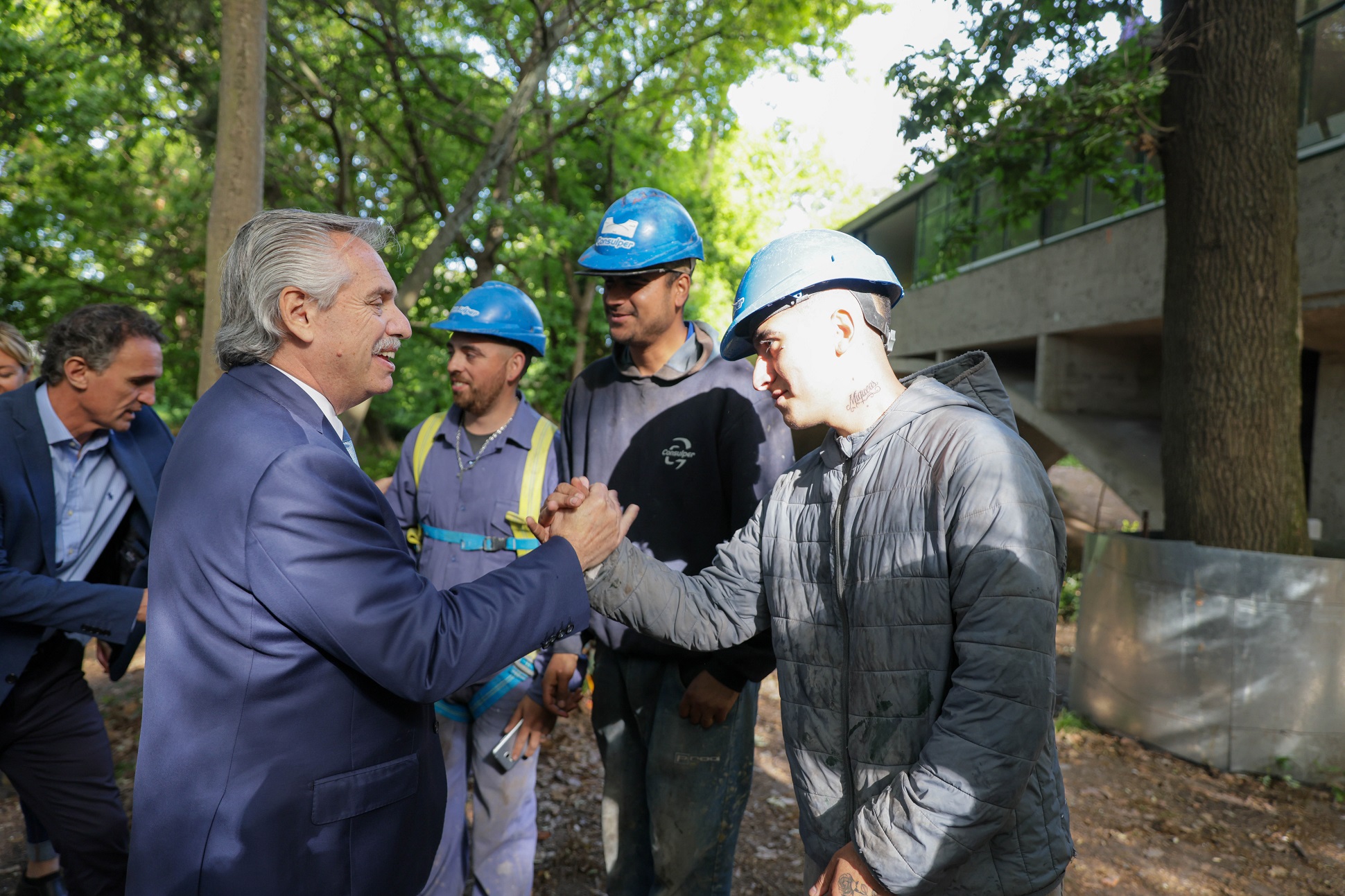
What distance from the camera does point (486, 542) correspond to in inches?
125

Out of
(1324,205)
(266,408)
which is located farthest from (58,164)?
(1324,205)

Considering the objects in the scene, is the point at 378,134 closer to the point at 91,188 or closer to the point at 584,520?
the point at 91,188

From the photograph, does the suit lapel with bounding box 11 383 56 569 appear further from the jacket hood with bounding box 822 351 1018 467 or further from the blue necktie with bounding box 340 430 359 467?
the jacket hood with bounding box 822 351 1018 467

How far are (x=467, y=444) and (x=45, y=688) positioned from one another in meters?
1.68

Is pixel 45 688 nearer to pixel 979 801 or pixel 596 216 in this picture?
pixel 979 801

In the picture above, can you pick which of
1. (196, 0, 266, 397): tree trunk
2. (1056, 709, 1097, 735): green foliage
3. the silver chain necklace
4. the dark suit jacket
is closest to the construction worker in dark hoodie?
the silver chain necklace

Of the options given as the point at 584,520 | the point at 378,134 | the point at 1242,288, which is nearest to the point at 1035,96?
the point at 1242,288

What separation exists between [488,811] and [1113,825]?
3496 millimetres

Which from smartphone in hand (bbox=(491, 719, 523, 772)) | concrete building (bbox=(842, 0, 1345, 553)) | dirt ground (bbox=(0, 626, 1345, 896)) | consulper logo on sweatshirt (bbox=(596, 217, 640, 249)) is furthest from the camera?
concrete building (bbox=(842, 0, 1345, 553))

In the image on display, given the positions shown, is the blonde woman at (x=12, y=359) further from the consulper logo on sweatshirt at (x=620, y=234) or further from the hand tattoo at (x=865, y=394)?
the hand tattoo at (x=865, y=394)

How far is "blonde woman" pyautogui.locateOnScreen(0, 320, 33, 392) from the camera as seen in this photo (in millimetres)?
4074

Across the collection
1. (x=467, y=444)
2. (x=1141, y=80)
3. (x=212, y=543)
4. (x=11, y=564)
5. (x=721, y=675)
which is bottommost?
(x=721, y=675)

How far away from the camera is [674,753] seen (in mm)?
2711

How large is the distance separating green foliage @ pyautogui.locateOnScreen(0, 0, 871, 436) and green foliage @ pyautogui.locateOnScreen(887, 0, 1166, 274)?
3.73m
